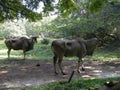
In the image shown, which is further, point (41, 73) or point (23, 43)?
point (23, 43)

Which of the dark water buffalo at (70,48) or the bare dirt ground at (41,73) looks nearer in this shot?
the bare dirt ground at (41,73)

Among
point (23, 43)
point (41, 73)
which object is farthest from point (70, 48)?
point (23, 43)

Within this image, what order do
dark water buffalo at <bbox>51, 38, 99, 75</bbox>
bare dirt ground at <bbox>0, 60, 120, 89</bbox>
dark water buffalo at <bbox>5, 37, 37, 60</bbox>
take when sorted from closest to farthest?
bare dirt ground at <bbox>0, 60, 120, 89</bbox> < dark water buffalo at <bbox>51, 38, 99, 75</bbox> < dark water buffalo at <bbox>5, 37, 37, 60</bbox>

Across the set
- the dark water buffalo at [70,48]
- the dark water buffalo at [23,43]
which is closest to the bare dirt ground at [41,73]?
the dark water buffalo at [70,48]

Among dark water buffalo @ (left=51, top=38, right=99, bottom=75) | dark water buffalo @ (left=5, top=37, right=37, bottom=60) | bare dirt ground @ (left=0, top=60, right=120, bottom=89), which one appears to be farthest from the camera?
dark water buffalo @ (left=5, top=37, right=37, bottom=60)

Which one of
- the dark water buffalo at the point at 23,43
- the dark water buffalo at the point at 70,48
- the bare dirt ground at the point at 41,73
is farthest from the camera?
the dark water buffalo at the point at 23,43

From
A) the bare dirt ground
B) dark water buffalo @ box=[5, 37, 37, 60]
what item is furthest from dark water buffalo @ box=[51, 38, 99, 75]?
dark water buffalo @ box=[5, 37, 37, 60]

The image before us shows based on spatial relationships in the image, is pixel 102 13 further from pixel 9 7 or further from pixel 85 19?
pixel 9 7

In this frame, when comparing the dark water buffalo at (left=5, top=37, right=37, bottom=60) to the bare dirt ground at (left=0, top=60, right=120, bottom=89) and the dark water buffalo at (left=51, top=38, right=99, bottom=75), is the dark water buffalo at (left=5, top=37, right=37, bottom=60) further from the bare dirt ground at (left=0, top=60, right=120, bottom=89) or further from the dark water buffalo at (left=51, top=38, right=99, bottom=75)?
the dark water buffalo at (left=51, top=38, right=99, bottom=75)

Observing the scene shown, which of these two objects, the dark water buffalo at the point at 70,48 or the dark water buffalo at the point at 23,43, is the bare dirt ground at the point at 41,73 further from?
the dark water buffalo at the point at 23,43

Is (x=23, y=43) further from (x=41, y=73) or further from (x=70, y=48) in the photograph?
(x=70, y=48)

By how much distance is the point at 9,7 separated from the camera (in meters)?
10.9

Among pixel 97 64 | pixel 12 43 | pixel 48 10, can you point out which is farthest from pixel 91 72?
pixel 12 43

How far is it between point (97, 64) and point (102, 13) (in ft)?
23.6
